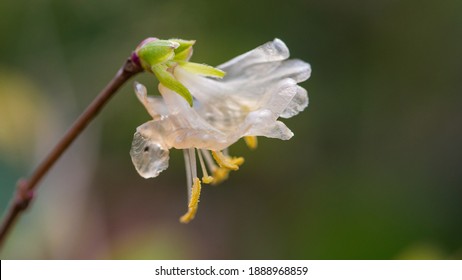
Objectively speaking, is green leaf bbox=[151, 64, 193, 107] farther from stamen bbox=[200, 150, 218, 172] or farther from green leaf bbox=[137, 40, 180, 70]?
stamen bbox=[200, 150, 218, 172]

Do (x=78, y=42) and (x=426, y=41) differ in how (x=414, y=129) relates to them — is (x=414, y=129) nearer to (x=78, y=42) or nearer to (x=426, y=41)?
(x=426, y=41)

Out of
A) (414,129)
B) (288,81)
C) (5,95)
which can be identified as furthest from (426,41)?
(288,81)

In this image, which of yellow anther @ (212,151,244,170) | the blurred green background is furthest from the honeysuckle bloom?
the blurred green background

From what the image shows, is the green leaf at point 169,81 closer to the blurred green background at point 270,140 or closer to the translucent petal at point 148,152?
the translucent petal at point 148,152

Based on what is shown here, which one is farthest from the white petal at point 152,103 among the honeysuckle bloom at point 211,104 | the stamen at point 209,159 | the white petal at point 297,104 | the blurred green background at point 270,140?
the blurred green background at point 270,140

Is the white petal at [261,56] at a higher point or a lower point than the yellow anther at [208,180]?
higher

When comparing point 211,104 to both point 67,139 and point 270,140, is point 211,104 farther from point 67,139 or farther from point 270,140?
point 270,140
